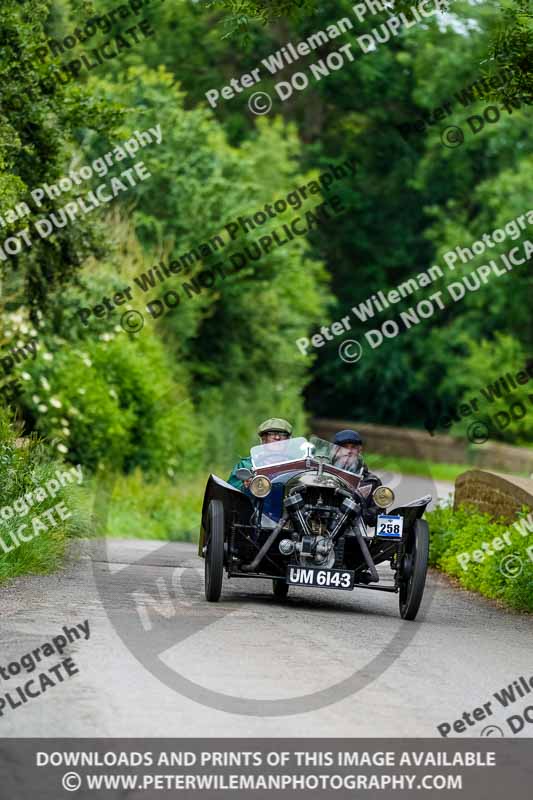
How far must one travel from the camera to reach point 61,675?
8.60m

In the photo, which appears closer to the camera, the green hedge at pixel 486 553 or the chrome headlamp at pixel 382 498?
the chrome headlamp at pixel 382 498

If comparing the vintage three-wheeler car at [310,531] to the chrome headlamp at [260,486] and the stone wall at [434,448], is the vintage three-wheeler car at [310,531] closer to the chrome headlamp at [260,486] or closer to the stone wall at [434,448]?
the chrome headlamp at [260,486]

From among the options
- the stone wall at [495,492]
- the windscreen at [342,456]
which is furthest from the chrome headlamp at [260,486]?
the stone wall at [495,492]

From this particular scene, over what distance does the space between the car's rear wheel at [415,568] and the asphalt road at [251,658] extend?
0.65ft

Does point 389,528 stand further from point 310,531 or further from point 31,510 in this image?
point 31,510

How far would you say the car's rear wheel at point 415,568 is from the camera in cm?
1200

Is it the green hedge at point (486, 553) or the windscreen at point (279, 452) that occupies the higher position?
the windscreen at point (279, 452)

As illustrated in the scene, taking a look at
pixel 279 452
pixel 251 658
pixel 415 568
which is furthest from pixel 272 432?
pixel 251 658

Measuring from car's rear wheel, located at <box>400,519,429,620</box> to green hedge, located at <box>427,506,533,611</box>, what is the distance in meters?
1.85

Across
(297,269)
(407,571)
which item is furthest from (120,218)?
(407,571)
